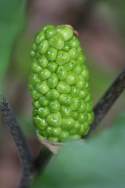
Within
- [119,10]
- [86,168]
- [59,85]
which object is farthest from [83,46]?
[86,168]

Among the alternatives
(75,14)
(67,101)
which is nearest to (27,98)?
(75,14)

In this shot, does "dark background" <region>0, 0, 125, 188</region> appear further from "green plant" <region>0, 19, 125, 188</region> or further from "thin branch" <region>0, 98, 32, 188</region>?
"green plant" <region>0, 19, 125, 188</region>

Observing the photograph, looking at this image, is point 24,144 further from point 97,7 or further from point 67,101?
point 97,7

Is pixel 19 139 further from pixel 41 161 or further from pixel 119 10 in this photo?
pixel 119 10

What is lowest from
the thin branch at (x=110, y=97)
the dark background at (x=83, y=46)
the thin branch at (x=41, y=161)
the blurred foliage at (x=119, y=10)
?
the dark background at (x=83, y=46)

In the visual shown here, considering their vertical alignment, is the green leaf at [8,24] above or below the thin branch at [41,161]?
above

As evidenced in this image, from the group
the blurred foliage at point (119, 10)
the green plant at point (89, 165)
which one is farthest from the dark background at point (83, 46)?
the green plant at point (89, 165)

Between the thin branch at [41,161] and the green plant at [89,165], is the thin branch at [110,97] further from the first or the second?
the green plant at [89,165]

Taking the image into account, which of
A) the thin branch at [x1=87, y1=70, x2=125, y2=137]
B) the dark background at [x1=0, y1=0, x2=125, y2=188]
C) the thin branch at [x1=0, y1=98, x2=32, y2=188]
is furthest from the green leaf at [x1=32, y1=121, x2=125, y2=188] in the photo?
the dark background at [x1=0, y1=0, x2=125, y2=188]
